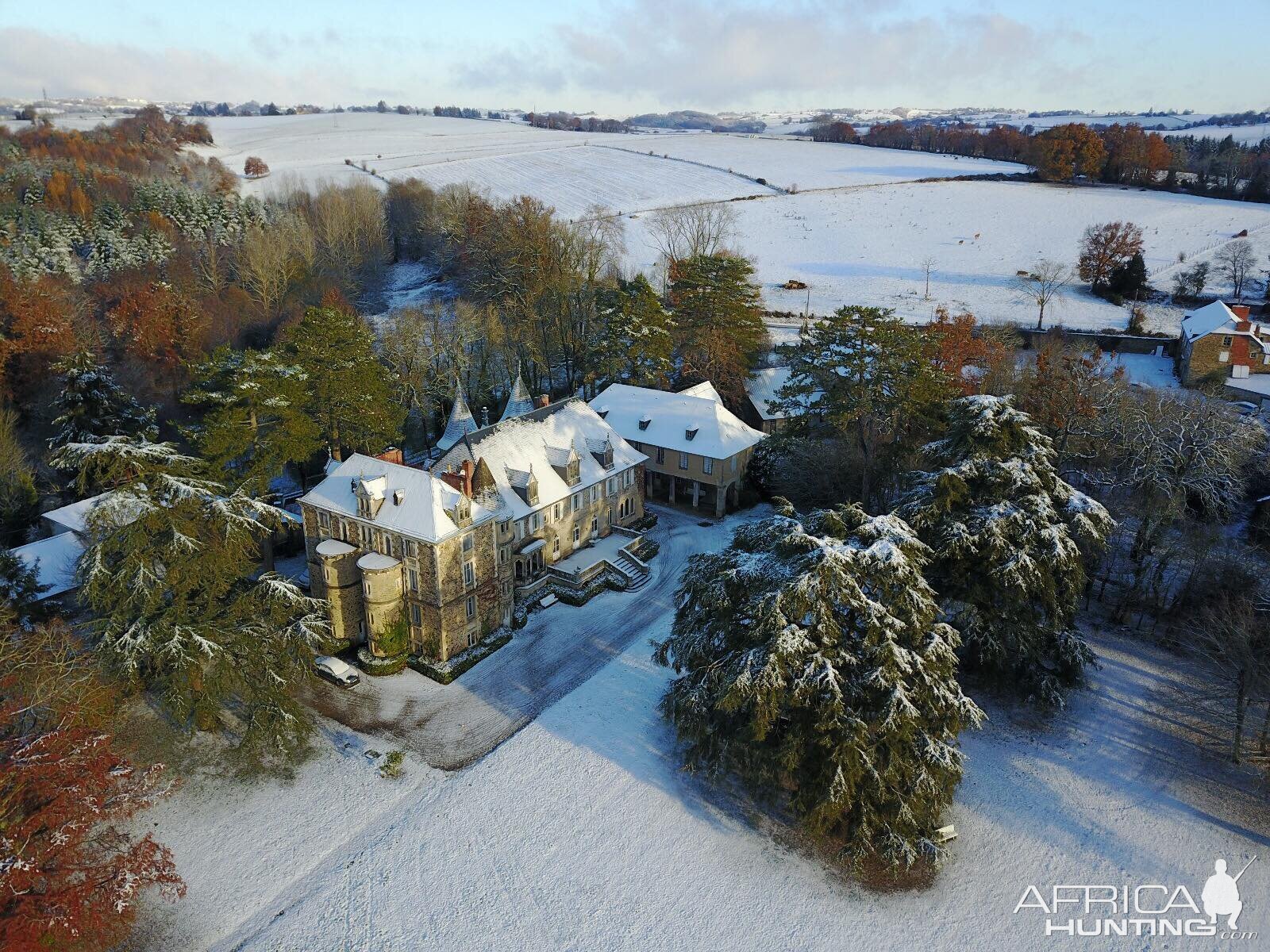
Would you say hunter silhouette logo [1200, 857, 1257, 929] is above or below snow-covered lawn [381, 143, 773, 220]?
below

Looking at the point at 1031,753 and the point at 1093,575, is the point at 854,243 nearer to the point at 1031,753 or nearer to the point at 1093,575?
the point at 1093,575

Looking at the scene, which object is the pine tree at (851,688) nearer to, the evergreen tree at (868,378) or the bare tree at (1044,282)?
the evergreen tree at (868,378)

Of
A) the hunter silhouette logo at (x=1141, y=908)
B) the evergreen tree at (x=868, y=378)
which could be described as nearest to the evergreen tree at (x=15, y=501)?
the evergreen tree at (x=868, y=378)

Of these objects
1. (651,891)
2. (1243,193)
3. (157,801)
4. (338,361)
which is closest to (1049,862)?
(651,891)

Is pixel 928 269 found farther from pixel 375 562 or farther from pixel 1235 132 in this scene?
pixel 1235 132

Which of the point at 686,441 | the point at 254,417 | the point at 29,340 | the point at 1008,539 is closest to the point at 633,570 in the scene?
the point at 686,441

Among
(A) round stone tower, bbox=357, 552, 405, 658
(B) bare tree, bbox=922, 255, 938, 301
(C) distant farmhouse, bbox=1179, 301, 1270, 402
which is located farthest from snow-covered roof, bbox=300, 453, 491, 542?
(B) bare tree, bbox=922, 255, 938, 301

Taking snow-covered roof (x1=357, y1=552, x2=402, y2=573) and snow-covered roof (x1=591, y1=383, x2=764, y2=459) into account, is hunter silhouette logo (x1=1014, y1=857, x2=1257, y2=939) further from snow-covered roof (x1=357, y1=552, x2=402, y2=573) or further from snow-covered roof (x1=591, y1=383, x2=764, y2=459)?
snow-covered roof (x1=591, y1=383, x2=764, y2=459)
